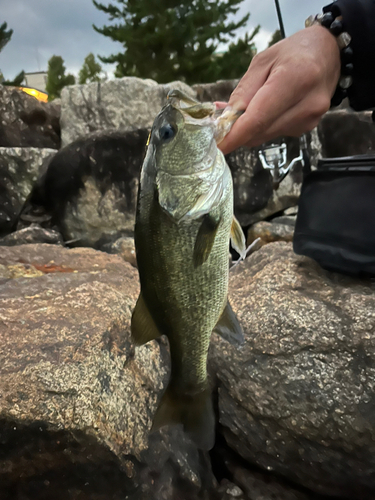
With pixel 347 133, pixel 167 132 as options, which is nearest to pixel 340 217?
pixel 167 132

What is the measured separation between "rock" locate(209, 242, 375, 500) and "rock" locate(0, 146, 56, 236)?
4.16 m

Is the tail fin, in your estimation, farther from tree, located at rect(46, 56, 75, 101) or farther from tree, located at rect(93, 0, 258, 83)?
tree, located at rect(46, 56, 75, 101)

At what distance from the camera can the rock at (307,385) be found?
1653mm

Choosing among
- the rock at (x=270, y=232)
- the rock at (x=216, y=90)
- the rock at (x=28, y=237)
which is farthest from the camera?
the rock at (x=216, y=90)

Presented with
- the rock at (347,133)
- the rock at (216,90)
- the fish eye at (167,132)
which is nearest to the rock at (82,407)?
the fish eye at (167,132)

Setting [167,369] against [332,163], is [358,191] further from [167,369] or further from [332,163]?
[167,369]

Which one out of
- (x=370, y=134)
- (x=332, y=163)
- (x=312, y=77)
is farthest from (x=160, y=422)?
(x=370, y=134)

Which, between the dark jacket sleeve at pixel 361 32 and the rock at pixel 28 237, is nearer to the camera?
the dark jacket sleeve at pixel 361 32

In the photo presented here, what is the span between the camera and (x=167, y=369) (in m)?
1.91

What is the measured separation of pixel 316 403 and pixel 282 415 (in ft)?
0.60

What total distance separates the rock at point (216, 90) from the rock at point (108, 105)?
1.59 meters

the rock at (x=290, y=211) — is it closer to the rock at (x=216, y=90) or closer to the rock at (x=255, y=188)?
the rock at (x=255, y=188)

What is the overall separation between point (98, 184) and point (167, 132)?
4.21 meters

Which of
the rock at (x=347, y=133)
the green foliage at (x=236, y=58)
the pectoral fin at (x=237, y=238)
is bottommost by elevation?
the pectoral fin at (x=237, y=238)
